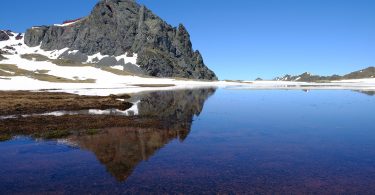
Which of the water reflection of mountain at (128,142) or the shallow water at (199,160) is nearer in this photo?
the shallow water at (199,160)

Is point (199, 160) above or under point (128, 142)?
under

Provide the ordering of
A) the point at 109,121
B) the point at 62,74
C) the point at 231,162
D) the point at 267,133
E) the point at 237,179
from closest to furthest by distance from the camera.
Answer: the point at 237,179 < the point at 231,162 < the point at 267,133 < the point at 109,121 < the point at 62,74

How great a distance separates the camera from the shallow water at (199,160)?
50.3 feet

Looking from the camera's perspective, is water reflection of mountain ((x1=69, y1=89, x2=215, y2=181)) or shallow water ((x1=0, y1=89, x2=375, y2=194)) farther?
water reflection of mountain ((x1=69, y1=89, x2=215, y2=181))

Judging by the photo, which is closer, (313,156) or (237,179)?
(237,179)

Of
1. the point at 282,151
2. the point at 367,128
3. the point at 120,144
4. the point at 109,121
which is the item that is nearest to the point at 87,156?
the point at 120,144

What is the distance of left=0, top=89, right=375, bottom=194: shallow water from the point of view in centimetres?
1534

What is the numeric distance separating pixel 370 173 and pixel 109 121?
74.7 feet

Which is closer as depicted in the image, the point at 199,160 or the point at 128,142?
the point at 199,160

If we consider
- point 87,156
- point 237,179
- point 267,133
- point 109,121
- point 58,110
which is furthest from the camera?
point 58,110

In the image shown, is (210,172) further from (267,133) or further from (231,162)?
(267,133)

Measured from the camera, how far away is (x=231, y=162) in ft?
62.7

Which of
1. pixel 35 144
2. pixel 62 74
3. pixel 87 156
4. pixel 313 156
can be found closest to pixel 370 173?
pixel 313 156

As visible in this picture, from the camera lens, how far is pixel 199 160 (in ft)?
64.8
